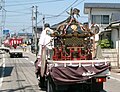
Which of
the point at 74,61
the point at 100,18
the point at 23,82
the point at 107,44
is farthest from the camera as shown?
the point at 100,18

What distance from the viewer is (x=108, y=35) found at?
101ft

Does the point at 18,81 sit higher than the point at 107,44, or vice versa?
the point at 107,44

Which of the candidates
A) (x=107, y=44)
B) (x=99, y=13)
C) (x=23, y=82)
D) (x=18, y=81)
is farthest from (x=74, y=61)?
(x=99, y=13)

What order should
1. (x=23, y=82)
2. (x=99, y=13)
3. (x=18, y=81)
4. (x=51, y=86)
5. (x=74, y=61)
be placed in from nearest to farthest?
(x=74, y=61), (x=51, y=86), (x=23, y=82), (x=18, y=81), (x=99, y=13)

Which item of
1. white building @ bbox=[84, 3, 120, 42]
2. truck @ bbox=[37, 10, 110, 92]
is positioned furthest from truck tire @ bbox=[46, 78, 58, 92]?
white building @ bbox=[84, 3, 120, 42]

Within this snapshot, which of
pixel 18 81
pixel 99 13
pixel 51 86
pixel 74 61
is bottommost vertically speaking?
pixel 18 81

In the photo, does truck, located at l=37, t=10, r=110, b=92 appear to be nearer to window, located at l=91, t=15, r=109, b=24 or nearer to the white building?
the white building

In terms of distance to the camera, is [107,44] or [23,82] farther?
[107,44]

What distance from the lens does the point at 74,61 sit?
10.3 m

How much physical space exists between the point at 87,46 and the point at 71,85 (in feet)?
6.62

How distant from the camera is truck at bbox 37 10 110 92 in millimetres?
10148

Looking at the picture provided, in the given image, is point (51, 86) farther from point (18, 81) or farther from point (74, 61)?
point (18, 81)

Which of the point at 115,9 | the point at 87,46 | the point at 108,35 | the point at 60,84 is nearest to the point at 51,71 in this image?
the point at 60,84

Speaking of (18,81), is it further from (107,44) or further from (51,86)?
(107,44)
